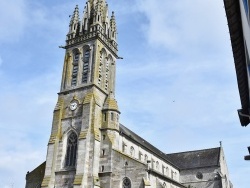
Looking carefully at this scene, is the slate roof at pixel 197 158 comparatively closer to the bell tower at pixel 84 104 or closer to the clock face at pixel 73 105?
the bell tower at pixel 84 104

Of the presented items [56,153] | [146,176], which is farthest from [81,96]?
[146,176]

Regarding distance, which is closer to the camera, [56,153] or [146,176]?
[146,176]

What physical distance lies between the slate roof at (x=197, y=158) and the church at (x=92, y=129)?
1022cm

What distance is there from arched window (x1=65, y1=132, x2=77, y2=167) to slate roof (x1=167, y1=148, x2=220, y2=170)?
26.1m

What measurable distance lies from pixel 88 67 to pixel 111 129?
9.01 metres

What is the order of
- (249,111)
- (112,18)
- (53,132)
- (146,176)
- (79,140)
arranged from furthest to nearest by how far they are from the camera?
(112,18)
(53,132)
(79,140)
(146,176)
(249,111)

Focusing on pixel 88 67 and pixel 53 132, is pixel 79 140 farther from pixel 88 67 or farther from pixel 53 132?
pixel 88 67

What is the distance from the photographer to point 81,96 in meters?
39.5

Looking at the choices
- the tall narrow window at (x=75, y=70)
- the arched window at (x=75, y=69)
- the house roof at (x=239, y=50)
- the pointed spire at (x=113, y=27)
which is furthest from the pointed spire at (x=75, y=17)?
the house roof at (x=239, y=50)

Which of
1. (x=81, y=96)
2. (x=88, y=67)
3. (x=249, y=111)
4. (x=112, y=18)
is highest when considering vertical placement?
(x=112, y=18)

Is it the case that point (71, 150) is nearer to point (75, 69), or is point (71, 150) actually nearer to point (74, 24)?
point (75, 69)

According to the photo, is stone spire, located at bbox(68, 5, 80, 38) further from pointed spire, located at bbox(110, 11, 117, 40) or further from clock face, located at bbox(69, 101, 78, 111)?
clock face, located at bbox(69, 101, 78, 111)

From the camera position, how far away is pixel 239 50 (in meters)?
9.16

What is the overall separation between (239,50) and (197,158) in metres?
52.3
